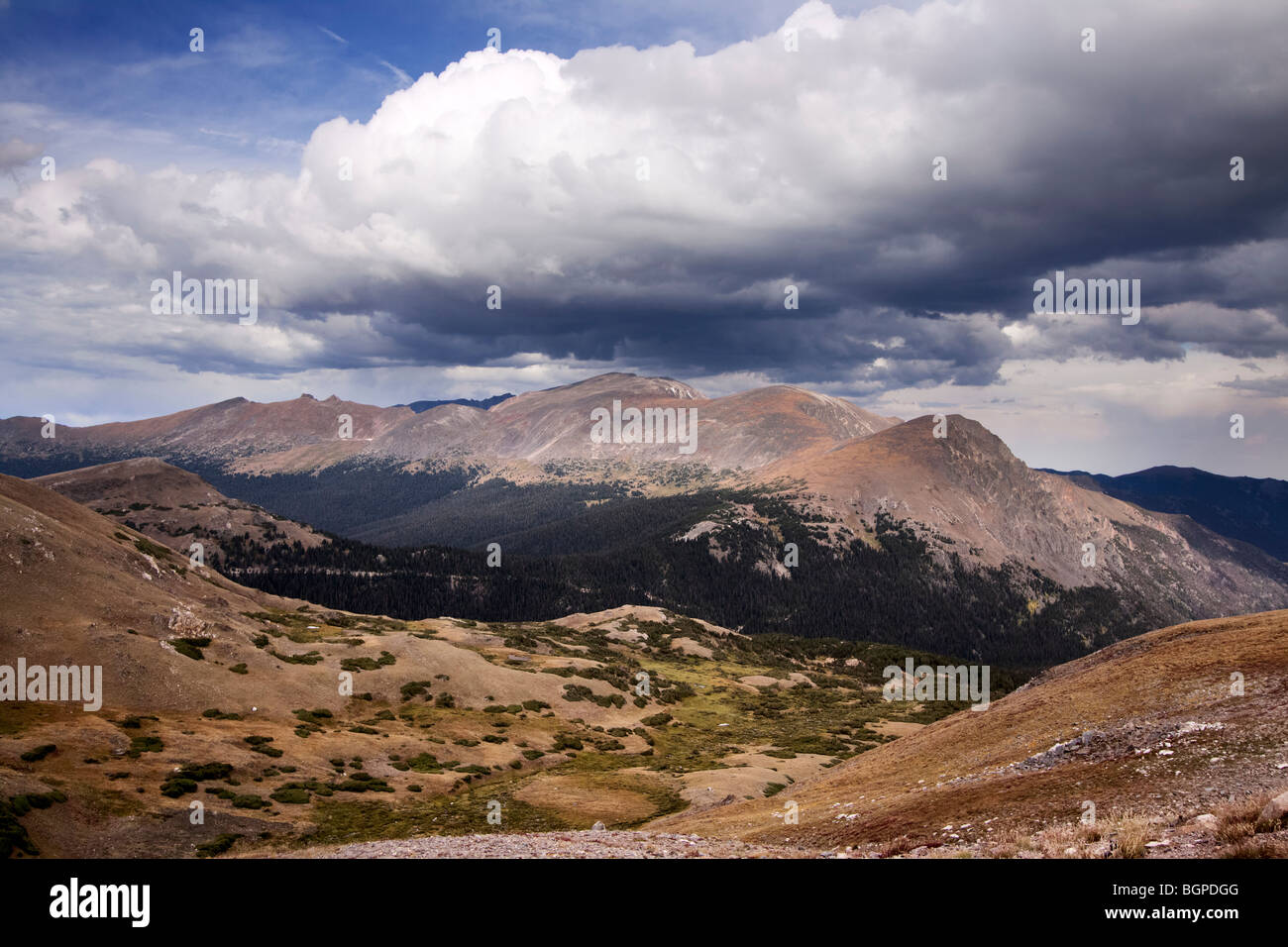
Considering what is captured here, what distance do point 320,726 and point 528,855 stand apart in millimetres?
56218

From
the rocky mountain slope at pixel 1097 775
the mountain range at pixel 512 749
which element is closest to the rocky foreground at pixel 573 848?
the mountain range at pixel 512 749

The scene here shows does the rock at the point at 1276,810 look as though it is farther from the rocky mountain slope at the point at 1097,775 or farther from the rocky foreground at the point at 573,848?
the rocky foreground at the point at 573,848

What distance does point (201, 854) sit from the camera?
119 feet

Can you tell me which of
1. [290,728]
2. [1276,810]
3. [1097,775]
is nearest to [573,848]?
[1276,810]

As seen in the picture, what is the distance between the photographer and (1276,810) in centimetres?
1471

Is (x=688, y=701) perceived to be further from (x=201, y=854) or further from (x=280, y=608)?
(x=201, y=854)

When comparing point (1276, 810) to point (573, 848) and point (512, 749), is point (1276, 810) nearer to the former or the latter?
point (573, 848)

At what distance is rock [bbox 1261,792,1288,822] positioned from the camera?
1461cm

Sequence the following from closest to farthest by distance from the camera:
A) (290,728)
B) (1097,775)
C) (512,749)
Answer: (1097,775)
(290,728)
(512,749)

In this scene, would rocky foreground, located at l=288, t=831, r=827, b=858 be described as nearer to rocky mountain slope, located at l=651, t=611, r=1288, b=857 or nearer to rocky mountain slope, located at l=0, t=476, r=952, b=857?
rocky mountain slope, located at l=651, t=611, r=1288, b=857

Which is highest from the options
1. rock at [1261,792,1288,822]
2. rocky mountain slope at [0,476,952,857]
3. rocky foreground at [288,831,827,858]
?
rock at [1261,792,1288,822]

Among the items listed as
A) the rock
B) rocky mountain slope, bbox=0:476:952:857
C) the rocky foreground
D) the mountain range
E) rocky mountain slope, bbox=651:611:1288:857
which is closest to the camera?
the rock

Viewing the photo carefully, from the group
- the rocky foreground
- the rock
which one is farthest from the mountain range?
the rocky foreground

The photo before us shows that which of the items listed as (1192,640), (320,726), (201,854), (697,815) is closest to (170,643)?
(320,726)
